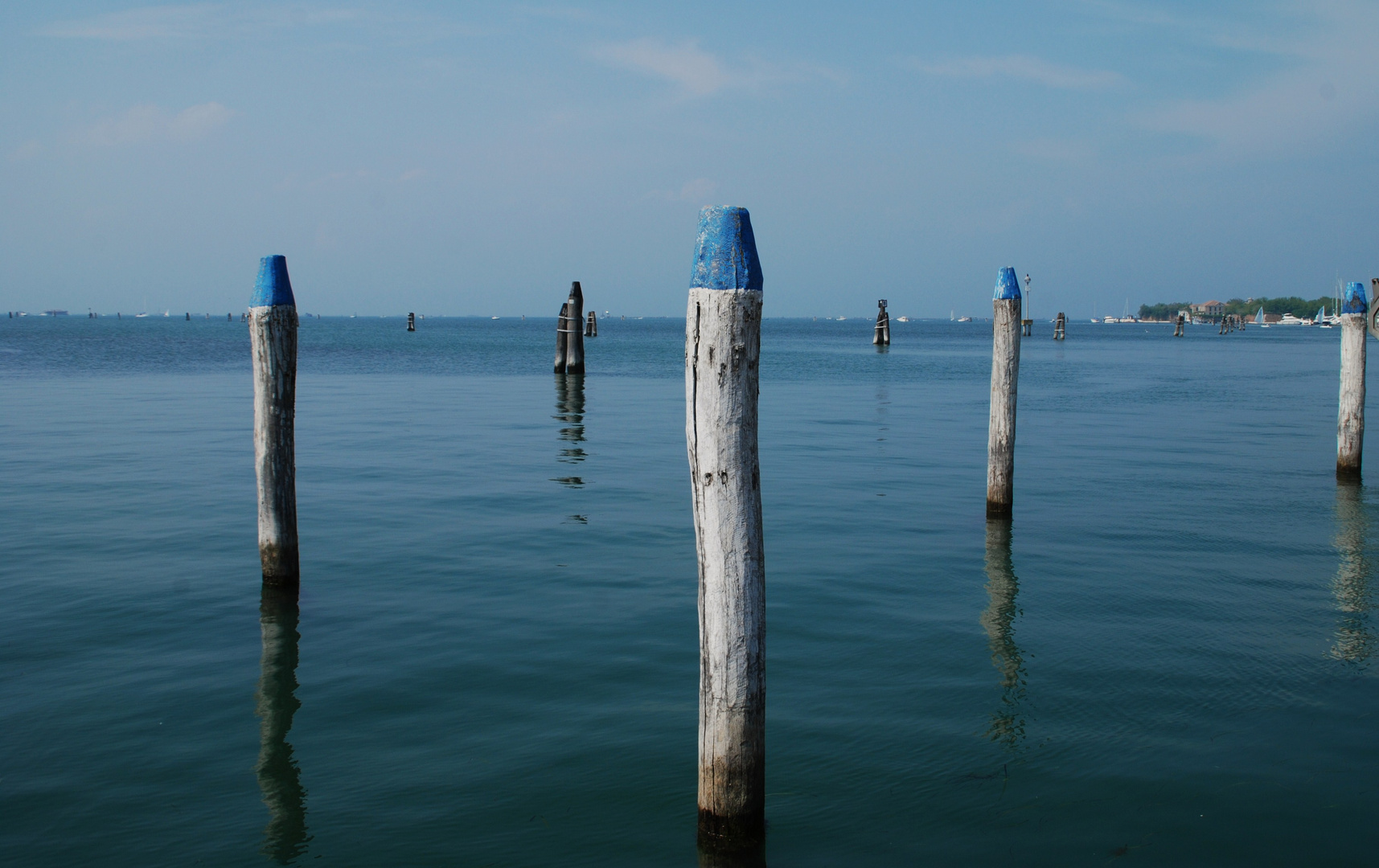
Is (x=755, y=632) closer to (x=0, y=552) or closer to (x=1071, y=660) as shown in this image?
(x=1071, y=660)

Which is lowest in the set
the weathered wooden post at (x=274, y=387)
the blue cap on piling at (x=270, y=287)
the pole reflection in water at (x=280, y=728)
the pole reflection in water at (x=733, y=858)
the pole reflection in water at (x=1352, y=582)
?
the pole reflection in water at (x=733, y=858)

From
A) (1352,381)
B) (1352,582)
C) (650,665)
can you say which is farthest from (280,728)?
(1352,381)

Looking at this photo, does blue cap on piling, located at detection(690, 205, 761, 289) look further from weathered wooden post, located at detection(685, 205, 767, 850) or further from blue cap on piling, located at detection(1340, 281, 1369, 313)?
blue cap on piling, located at detection(1340, 281, 1369, 313)

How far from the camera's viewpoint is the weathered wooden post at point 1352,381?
1193cm

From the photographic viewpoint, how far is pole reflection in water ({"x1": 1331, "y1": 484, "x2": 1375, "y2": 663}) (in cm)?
654

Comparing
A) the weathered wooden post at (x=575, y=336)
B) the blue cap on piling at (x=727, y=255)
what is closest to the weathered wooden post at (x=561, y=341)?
the weathered wooden post at (x=575, y=336)

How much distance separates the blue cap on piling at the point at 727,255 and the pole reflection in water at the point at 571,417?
338 inches

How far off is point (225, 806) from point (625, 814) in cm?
177

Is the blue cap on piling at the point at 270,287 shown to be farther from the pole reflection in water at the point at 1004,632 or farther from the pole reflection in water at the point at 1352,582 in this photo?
the pole reflection in water at the point at 1352,582

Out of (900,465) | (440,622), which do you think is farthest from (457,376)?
(440,622)

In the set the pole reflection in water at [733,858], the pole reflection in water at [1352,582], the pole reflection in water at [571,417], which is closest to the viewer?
the pole reflection in water at [733,858]

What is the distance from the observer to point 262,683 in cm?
595

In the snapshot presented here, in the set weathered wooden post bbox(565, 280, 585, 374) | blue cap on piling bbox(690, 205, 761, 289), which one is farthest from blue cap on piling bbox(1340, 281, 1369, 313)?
weathered wooden post bbox(565, 280, 585, 374)

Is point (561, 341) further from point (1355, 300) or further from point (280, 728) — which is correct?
point (280, 728)
